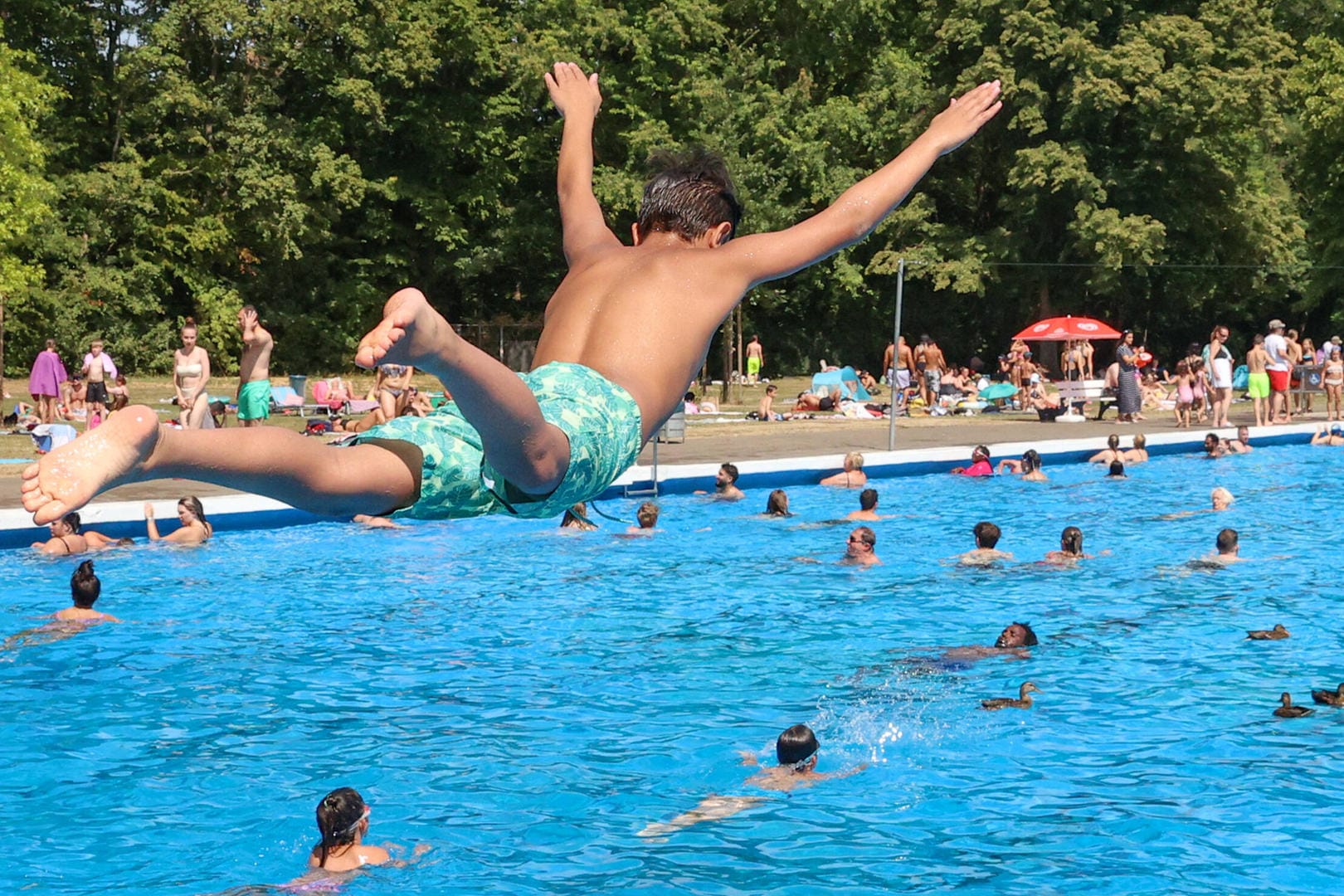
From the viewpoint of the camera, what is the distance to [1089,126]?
37750mm

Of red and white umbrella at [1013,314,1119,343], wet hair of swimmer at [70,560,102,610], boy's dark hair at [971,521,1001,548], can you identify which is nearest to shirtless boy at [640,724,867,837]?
wet hair of swimmer at [70,560,102,610]

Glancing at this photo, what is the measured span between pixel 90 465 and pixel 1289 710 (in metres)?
6.79

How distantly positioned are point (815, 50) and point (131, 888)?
38650 mm

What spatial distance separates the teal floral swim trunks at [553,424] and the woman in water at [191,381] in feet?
36.2

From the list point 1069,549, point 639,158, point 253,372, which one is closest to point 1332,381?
point 1069,549

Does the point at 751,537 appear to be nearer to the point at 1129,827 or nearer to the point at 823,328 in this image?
the point at 1129,827

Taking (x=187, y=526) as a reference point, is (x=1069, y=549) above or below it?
below

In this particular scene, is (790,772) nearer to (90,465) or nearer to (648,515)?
(90,465)

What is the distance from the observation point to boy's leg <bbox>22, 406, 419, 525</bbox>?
3227 mm

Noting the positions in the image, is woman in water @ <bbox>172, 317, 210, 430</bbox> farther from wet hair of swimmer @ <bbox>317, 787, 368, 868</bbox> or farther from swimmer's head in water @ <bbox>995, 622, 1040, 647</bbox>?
wet hair of swimmer @ <bbox>317, 787, 368, 868</bbox>

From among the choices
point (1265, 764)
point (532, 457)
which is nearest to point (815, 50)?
point (1265, 764)

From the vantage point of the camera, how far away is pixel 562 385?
4.26 metres

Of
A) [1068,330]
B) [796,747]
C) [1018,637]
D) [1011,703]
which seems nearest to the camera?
[796,747]

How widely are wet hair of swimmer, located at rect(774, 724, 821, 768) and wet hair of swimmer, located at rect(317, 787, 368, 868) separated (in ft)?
7.00
